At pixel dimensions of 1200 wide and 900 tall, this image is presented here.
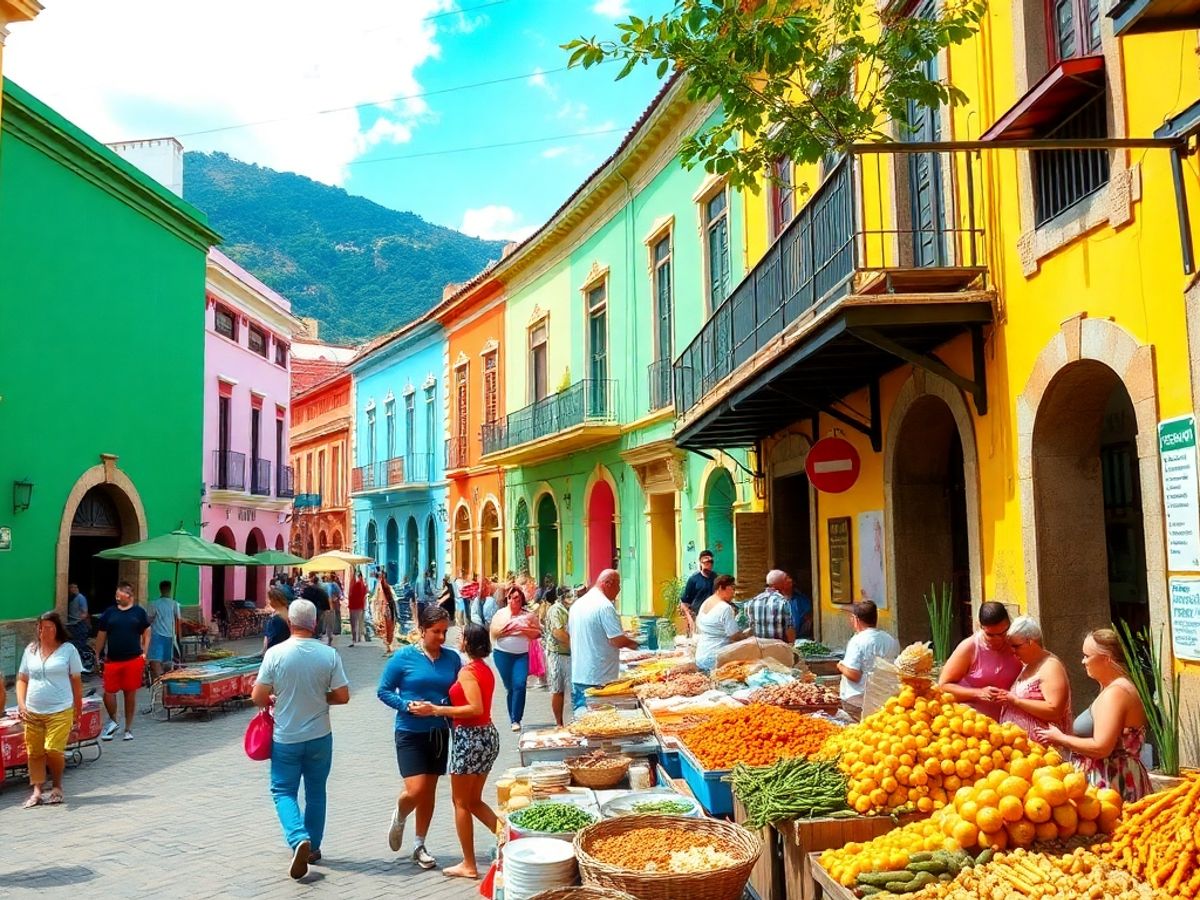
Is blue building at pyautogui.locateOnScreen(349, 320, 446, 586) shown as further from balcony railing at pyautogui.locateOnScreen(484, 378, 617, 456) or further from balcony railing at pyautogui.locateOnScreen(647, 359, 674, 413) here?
balcony railing at pyautogui.locateOnScreen(647, 359, 674, 413)

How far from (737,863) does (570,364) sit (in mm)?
18948

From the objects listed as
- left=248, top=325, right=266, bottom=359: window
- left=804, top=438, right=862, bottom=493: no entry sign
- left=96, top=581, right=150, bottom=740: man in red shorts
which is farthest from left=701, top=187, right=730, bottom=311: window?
left=248, top=325, right=266, bottom=359: window

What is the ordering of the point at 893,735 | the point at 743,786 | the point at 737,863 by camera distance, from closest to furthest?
1. the point at 737,863
2. the point at 893,735
3. the point at 743,786

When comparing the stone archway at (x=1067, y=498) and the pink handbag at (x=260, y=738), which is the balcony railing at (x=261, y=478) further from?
the stone archway at (x=1067, y=498)

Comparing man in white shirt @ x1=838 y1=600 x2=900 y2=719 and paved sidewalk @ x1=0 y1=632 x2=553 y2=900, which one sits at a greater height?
man in white shirt @ x1=838 y1=600 x2=900 y2=719

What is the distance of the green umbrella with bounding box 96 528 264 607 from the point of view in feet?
53.4

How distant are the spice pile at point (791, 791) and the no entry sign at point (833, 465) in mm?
5749

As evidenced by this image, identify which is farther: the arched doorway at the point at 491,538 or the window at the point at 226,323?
the arched doorway at the point at 491,538

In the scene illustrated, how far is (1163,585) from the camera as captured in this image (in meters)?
6.09

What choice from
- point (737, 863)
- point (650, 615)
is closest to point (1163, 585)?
point (737, 863)

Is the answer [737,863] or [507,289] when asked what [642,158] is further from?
[737,863]

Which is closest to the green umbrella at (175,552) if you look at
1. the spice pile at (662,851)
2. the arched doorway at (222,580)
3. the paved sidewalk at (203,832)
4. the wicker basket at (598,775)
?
the paved sidewalk at (203,832)

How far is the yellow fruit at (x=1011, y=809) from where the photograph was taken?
4.10m

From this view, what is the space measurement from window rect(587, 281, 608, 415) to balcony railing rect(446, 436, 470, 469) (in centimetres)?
861
